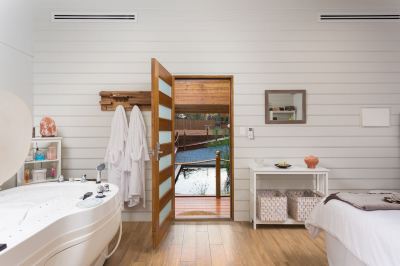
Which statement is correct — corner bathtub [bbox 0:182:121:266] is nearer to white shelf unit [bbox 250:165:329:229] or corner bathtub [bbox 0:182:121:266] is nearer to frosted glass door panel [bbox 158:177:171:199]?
frosted glass door panel [bbox 158:177:171:199]

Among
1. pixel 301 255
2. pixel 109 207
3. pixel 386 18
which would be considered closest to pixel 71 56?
pixel 109 207

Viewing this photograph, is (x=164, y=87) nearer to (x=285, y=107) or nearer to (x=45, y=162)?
(x=285, y=107)


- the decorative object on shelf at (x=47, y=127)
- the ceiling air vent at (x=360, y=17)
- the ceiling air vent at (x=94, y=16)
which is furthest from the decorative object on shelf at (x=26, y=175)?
the ceiling air vent at (x=360, y=17)

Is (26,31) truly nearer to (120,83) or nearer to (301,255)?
(120,83)

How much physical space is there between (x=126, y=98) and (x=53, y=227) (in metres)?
2.25

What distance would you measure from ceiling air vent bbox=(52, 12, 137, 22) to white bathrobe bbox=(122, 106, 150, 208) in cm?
125

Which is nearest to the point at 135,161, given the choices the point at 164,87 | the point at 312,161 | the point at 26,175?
the point at 164,87

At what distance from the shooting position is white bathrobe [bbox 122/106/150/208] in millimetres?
3262

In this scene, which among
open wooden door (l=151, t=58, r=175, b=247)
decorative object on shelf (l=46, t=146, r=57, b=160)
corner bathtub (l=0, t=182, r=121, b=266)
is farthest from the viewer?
decorative object on shelf (l=46, t=146, r=57, b=160)

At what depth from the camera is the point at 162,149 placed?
2.94 meters

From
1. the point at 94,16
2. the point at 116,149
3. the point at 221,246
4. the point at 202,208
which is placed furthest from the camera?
the point at 202,208

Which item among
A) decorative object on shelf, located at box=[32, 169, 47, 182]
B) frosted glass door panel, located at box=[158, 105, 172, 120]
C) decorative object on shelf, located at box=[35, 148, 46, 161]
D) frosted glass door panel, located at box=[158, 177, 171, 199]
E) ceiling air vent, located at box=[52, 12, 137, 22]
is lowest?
frosted glass door panel, located at box=[158, 177, 171, 199]

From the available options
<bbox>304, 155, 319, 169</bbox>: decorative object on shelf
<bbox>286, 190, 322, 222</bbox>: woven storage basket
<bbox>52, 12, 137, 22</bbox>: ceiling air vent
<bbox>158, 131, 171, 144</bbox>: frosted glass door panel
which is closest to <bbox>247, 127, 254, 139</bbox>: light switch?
<bbox>304, 155, 319, 169</bbox>: decorative object on shelf

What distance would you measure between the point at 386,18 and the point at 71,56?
4330 millimetres
